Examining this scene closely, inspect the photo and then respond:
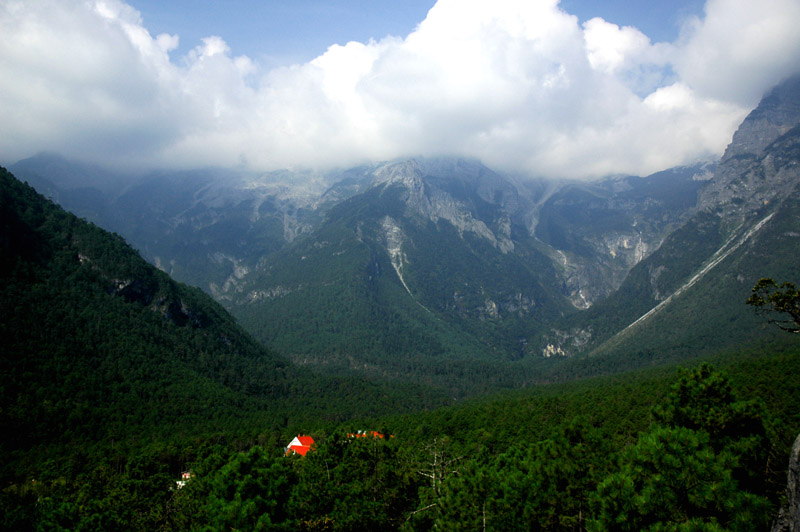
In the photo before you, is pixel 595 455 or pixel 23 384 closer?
pixel 595 455

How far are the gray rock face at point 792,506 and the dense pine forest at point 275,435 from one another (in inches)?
25.8

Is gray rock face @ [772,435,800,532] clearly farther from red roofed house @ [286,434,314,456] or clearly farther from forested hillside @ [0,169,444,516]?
forested hillside @ [0,169,444,516]

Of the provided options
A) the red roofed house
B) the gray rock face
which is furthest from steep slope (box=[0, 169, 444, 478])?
the gray rock face

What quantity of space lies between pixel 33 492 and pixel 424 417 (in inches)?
3440

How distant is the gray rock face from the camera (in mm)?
15133

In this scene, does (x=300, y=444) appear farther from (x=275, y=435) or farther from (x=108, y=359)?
(x=108, y=359)

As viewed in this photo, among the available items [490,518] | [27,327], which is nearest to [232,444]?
[27,327]

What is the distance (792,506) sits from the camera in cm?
1539

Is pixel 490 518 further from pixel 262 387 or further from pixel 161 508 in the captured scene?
pixel 262 387

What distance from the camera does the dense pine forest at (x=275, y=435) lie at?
24.3 metres

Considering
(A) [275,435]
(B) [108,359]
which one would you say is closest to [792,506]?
(A) [275,435]

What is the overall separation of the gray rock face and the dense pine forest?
0.65 m

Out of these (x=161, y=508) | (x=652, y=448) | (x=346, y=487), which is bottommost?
(x=161, y=508)

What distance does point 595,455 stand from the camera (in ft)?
92.4
